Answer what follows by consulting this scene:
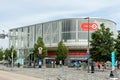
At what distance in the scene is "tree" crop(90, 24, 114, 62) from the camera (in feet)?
180

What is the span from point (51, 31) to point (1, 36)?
42.3m

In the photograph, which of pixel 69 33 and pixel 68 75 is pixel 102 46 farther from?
pixel 69 33

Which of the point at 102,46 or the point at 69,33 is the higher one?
the point at 69,33

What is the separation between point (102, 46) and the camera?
55312mm

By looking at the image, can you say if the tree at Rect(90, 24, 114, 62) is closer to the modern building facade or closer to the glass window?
the modern building facade

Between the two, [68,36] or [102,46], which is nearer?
[102,46]

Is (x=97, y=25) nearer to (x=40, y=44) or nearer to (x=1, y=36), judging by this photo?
(x=40, y=44)

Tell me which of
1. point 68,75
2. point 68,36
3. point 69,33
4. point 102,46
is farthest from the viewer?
point 68,36

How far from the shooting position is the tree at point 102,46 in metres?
54.9

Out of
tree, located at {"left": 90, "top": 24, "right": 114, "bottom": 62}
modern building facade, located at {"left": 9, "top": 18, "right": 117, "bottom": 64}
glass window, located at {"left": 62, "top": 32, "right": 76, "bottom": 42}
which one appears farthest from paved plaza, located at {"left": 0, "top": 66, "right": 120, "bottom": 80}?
glass window, located at {"left": 62, "top": 32, "right": 76, "bottom": 42}

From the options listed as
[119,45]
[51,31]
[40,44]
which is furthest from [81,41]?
[119,45]

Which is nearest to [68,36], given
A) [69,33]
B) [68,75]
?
[69,33]

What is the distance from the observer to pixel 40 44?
9319cm

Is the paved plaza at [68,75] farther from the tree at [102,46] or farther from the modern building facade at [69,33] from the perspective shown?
the modern building facade at [69,33]
